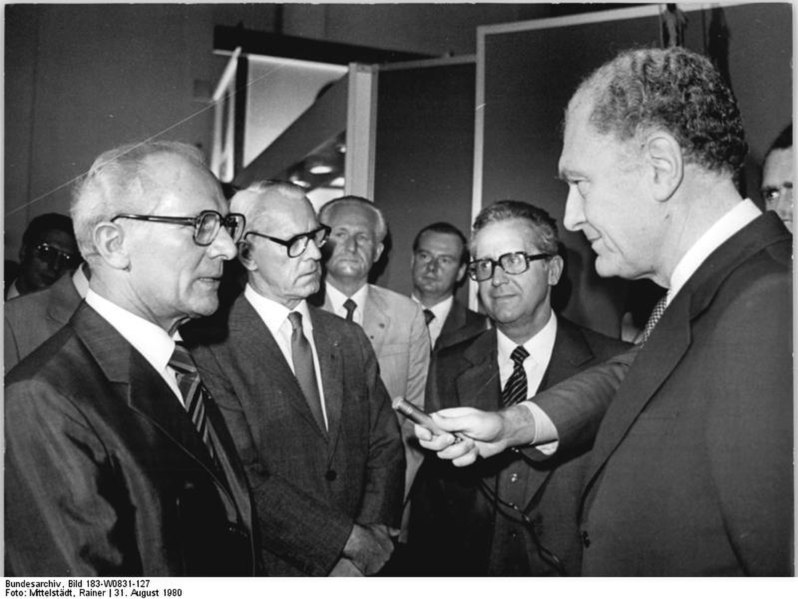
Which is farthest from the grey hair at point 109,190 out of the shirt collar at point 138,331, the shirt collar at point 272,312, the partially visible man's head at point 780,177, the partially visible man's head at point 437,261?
the partially visible man's head at point 437,261

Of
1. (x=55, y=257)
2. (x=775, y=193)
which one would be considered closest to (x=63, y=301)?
(x=55, y=257)

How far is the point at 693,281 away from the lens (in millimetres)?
1140

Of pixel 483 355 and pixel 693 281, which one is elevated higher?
pixel 693 281

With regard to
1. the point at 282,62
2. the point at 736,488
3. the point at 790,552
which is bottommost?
the point at 790,552

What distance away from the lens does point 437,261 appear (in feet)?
9.88

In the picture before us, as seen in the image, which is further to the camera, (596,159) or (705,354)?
(596,159)

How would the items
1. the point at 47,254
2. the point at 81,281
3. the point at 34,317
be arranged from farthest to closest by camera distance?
the point at 47,254 → the point at 81,281 → the point at 34,317

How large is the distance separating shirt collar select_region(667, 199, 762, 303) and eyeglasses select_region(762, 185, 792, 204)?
0.77m

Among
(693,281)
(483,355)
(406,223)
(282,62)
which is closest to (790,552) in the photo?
(693,281)

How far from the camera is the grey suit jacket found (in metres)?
2.56

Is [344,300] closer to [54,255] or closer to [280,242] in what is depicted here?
[280,242]

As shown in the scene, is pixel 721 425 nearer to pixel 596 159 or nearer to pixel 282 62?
pixel 596 159

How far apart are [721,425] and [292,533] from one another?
1097 mm

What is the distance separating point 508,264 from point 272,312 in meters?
0.74
